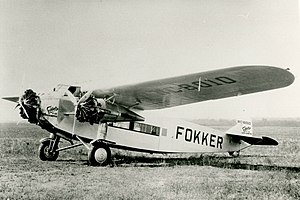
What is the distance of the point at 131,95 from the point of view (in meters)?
8.26

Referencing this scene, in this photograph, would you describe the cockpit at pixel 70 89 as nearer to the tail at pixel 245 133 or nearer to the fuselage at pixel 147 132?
the fuselage at pixel 147 132

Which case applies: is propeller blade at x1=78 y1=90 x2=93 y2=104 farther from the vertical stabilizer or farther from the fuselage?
the vertical stabilizer

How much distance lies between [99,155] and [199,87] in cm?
305

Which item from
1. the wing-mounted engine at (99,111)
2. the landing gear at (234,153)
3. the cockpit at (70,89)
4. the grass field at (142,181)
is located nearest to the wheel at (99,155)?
the grass field at (142,181)

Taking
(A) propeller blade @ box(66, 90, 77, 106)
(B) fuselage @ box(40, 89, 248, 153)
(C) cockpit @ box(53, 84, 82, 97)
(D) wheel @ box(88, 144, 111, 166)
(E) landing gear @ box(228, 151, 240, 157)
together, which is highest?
(C) cockpit @ box(53, 84, 82, 97)

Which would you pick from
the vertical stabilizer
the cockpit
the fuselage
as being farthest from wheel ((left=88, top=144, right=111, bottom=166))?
the vertical stabilizer

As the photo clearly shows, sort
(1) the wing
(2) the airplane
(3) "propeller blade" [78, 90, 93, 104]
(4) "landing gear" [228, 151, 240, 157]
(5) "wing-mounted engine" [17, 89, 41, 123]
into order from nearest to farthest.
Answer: (1) the wing → (2) the airplane → (5) "wing-mounted engine" [17, 89, 41, 123] → (3) "propeller blade" [78, 90, 93, 104] → (4) "landing gear" [228, 151, 240, 157]

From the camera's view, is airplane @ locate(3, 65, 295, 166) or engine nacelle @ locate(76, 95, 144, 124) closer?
airplane @ locate(3, 65, 295, 166)

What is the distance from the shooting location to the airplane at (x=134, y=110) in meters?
6.62

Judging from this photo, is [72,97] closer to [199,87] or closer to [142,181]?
[142,181]

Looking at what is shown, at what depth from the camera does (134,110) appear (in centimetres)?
939

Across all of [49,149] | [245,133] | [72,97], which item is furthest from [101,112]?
[245,133]

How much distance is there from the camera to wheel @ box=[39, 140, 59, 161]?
8586 millimetres

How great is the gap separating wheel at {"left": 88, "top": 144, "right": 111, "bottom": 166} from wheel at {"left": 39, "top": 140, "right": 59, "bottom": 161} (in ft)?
4.61
